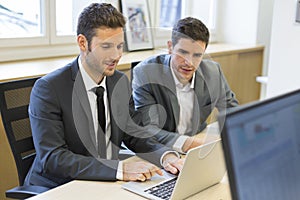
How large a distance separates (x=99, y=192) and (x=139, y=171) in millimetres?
188

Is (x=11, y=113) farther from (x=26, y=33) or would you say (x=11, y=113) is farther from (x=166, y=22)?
(x=166, y=22)

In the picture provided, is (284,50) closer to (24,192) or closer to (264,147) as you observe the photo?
(24,192)

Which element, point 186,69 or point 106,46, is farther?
point 186,69

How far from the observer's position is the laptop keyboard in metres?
1.39

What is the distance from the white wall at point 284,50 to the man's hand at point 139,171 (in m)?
1.46

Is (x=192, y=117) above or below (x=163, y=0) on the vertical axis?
below

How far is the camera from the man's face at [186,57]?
1.79m

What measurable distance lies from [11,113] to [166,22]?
2.44 m

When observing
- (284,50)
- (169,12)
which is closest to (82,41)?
(284,50)

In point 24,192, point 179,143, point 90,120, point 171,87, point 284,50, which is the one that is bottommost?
point 24,192

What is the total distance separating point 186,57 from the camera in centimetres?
181

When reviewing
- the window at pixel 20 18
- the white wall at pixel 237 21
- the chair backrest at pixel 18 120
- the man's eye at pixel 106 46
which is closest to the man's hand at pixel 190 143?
the man's eye at pixel 106 46

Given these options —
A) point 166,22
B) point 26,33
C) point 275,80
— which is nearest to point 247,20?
point 166,22

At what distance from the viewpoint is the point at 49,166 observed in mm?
1583
